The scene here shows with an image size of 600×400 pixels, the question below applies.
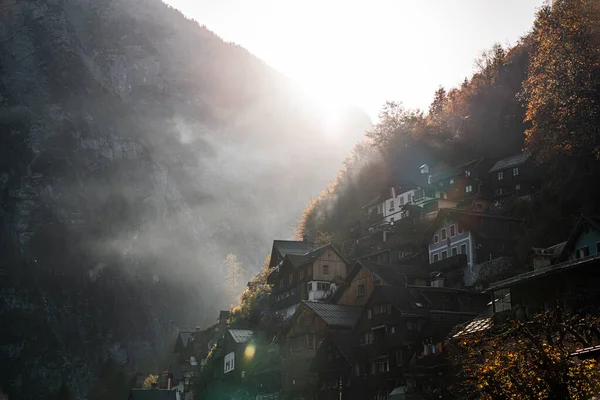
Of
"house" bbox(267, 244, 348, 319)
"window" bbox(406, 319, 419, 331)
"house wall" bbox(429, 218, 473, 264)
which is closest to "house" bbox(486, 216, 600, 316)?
"window" bbox(406, 319, 419, 331)

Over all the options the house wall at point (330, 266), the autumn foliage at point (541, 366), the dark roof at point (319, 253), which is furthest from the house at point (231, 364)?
the autumn foliage at point (541, 366)

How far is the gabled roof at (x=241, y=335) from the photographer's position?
73938mm

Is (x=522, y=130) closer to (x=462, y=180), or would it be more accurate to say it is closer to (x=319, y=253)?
(x=462, y=180)

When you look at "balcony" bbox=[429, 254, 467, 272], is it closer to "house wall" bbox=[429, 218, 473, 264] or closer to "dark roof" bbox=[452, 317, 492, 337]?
"house wall" bbox=[429, 218, 473, 264]

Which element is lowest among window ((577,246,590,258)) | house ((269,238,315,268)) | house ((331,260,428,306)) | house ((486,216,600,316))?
house ((486,216,600,316))

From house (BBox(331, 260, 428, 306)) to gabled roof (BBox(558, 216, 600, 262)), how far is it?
49.9ft

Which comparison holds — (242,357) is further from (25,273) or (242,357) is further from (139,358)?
(25,273)

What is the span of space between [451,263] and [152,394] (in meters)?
41.2

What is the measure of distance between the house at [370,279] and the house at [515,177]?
15897 millimetres

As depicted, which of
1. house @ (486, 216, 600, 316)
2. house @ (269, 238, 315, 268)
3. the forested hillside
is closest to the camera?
house @ (486, 216, 600, 316)

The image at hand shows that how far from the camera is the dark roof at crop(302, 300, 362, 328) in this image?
57.4 m

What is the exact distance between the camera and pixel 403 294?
172 feet

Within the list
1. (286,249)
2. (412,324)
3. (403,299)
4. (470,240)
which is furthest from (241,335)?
(412,324)

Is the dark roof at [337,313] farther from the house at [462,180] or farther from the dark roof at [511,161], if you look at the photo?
the dark roof at [511,161]
